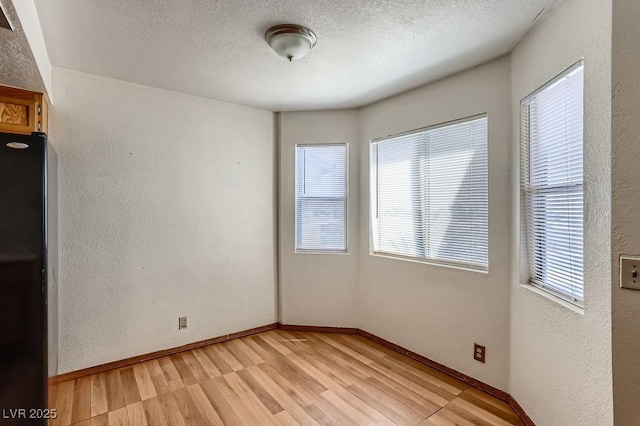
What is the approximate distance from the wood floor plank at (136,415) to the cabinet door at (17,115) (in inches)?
78.9

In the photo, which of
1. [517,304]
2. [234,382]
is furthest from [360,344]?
[517,304]

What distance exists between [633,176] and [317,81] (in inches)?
85.6

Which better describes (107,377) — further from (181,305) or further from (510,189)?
(510,189)

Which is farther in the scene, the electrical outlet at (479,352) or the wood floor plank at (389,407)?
the electrical outlet at (479,352)

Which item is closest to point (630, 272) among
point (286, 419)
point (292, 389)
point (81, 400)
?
point (286, 419)

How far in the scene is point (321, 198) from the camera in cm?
337

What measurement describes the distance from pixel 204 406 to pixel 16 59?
95.6 inches

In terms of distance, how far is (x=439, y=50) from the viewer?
6.75ft

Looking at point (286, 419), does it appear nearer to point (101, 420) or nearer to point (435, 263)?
point (101, 420)

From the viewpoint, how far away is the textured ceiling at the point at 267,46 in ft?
5.32

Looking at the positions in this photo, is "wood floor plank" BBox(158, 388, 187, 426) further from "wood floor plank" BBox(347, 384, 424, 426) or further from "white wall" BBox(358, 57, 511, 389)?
"white wall" BBox(358, 57, 511, 389)

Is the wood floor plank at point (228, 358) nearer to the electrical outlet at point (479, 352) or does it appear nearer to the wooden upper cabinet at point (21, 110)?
the electrical outlet at point (479, 352)

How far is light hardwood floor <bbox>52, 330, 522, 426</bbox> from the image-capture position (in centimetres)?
192

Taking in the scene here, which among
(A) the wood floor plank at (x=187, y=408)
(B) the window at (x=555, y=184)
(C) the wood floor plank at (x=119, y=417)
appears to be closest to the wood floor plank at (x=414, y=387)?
(B) the window at (x=555, y=184)
